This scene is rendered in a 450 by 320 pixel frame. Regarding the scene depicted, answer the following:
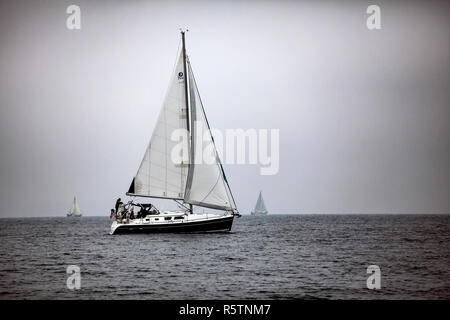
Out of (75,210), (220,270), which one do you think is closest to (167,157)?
(220,270)

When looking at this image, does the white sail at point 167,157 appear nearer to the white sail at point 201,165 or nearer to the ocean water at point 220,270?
the white sail at point 201,165

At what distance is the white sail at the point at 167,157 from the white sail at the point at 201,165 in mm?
315

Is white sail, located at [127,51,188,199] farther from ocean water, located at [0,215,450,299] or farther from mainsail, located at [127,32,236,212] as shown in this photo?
ocean water, located at [0,215,450,299]

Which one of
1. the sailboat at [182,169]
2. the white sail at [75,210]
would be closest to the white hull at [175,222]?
the sailboat at [182,169]

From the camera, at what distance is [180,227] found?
25.7 m

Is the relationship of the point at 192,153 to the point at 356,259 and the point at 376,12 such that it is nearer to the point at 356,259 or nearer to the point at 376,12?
the point at 356,259

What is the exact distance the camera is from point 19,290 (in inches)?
516

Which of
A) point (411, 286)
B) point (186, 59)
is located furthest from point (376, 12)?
point (186, 59)

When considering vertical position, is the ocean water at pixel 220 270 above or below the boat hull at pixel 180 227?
below

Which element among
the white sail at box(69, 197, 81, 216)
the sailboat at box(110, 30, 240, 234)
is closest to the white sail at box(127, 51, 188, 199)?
the sailboat at box(110, 30, 240, 234)

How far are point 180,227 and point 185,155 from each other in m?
3.19

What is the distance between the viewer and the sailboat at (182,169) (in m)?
24.7

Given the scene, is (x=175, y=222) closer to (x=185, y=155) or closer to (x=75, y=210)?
(x=185, y=155)
